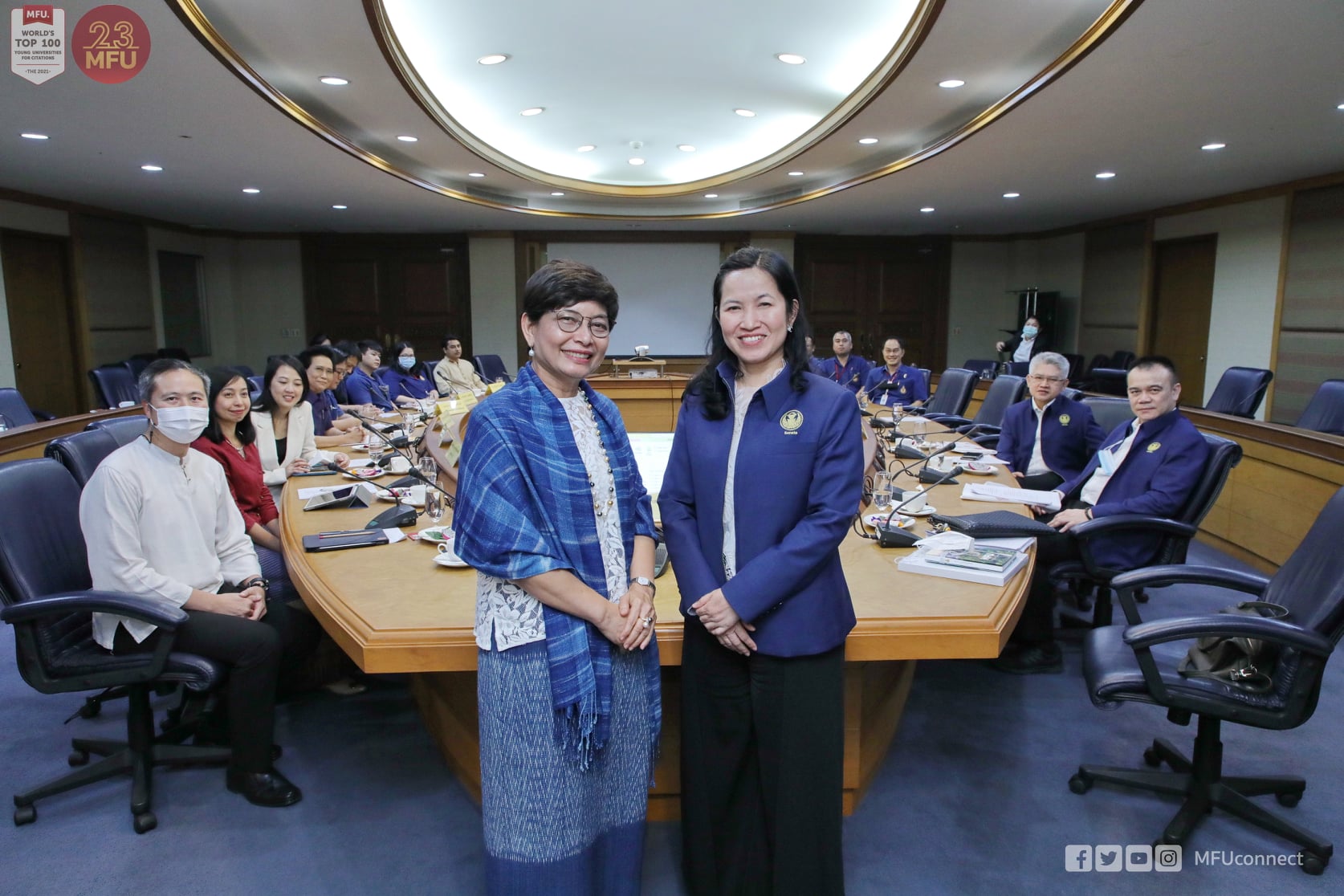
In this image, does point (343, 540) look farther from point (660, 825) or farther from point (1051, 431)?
point (1051, 431)

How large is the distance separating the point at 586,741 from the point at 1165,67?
412cm

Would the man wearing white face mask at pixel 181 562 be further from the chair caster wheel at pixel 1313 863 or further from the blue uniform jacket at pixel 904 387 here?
the blue uniform jacket at pixel 904 387

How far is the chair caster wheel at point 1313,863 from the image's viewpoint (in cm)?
194

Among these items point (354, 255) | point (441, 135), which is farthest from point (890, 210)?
point (354, 255)

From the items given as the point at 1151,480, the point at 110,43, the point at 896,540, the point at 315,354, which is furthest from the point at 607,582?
the point at 315,354

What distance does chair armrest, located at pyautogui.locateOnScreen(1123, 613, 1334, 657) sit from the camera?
1.82 meters

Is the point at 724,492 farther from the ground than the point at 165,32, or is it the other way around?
the point at 165,32

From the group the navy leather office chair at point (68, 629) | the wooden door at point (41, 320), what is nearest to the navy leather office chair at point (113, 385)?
the wooden door at point (41, 320)

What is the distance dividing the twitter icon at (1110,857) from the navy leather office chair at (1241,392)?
150 inches

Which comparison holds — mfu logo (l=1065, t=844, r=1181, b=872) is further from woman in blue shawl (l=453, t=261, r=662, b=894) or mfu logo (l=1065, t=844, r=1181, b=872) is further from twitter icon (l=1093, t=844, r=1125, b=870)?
woman in blue shawl (l=453, t=261, r=662, b=894)

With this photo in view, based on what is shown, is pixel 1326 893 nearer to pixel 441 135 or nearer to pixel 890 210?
pixel 441 135

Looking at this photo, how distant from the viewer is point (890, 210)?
29.5 ft

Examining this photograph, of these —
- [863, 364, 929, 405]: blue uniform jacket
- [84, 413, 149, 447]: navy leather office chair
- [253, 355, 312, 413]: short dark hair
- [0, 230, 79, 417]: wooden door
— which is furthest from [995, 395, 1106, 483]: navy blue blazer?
[0, 230, 79, 417]: wooden door

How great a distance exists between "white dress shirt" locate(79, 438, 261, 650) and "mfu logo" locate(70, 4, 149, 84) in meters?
2.13
